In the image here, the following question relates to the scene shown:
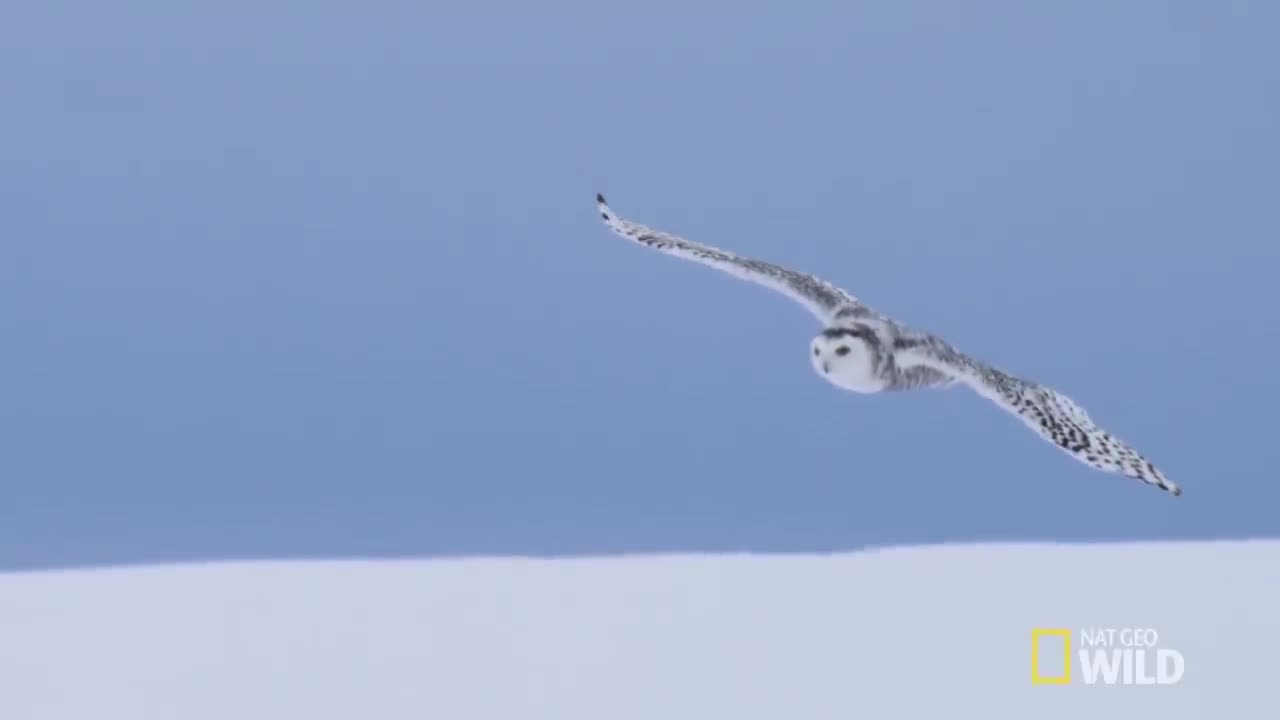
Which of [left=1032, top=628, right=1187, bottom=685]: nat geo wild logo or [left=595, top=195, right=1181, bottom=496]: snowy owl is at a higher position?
[left=595, top=195, right=1181, bottom=496]: snowy owl

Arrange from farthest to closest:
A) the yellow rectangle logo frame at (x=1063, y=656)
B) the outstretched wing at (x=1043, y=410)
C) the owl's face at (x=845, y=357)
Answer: the owl's face at (x=845, y=357), the yellow rectangle logo frame at (x=1063, y=656), the outstretched wing at (x=1043, y=410)

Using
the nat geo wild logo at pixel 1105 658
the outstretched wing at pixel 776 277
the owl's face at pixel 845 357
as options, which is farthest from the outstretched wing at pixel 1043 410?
the nat geo wild logo at pixel 1105 658

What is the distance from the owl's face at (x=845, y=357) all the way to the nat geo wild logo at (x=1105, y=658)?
1.16 meters

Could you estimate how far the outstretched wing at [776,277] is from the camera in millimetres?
5523

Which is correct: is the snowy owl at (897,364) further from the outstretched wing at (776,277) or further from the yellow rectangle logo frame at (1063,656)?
the yellow rectangle logo frame at (1063,656)

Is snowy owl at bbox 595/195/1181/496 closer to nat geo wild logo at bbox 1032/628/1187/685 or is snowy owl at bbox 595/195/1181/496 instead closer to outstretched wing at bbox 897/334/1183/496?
outstretched wing at bbox 897/334/1183/496

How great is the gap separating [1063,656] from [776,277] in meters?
1.73

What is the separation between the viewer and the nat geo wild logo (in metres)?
5.11

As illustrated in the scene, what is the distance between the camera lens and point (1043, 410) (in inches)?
193

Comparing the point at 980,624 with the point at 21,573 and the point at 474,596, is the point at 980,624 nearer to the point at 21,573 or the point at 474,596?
the point at 474,596

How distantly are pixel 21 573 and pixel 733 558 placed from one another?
3.62 meters

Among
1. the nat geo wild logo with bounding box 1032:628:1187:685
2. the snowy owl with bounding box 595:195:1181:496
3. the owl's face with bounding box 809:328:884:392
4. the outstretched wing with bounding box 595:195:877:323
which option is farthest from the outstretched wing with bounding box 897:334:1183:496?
the nat geo wild logo with bounding box 1032:628:1187:685

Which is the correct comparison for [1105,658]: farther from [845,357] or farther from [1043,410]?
[845,357]

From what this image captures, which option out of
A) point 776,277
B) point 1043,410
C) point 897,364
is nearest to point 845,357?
point 897,364
